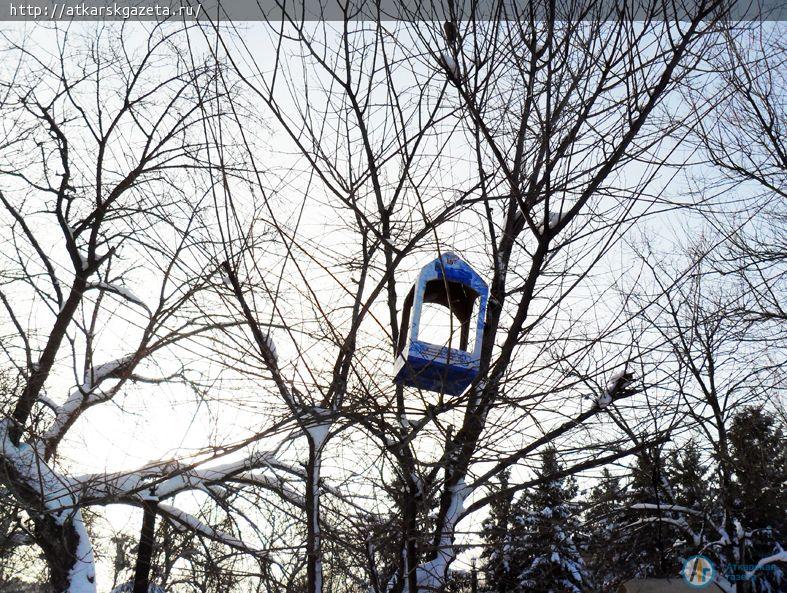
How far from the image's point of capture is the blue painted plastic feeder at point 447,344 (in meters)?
2.57

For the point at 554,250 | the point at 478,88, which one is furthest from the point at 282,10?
the point at 554,250

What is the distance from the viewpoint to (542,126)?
2379mm

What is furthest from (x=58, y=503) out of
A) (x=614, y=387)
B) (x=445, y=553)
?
(x=614, y=387)

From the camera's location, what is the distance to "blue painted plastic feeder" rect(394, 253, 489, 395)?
8.43ft

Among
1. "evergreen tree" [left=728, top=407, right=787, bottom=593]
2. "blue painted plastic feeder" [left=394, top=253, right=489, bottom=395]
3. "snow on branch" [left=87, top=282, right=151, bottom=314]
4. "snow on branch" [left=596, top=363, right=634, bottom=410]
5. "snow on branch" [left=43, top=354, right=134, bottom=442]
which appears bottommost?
"snow on branch" [left=596, top=363, right=634, bottom=410]

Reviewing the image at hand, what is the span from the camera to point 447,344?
246 centimetres

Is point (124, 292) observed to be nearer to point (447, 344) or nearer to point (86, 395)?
point (86, 395)

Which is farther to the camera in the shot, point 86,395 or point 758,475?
point 758,475

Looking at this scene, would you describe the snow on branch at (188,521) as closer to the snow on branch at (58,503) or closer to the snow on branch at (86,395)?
the snow on branch at (58,503)

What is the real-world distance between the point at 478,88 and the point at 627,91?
0.53 meters

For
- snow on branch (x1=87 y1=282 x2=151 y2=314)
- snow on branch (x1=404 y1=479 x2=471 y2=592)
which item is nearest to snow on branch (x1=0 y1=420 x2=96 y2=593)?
snow on branch (x1=87 y1=282 x2=151 y2=314)

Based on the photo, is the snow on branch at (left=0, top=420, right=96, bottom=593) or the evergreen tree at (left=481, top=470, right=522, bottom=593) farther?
the snow on branch at (left=0, top=420, right=96, bottom=593)

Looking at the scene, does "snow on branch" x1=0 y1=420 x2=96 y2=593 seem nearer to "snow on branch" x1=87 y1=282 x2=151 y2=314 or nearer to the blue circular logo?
"snow on branch" x1=87 y1=282 x2=151 y2=314

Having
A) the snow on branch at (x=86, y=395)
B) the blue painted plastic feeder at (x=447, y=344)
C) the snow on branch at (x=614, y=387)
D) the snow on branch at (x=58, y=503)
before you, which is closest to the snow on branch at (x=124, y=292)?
the snow on branch at (x=86, y=395)
